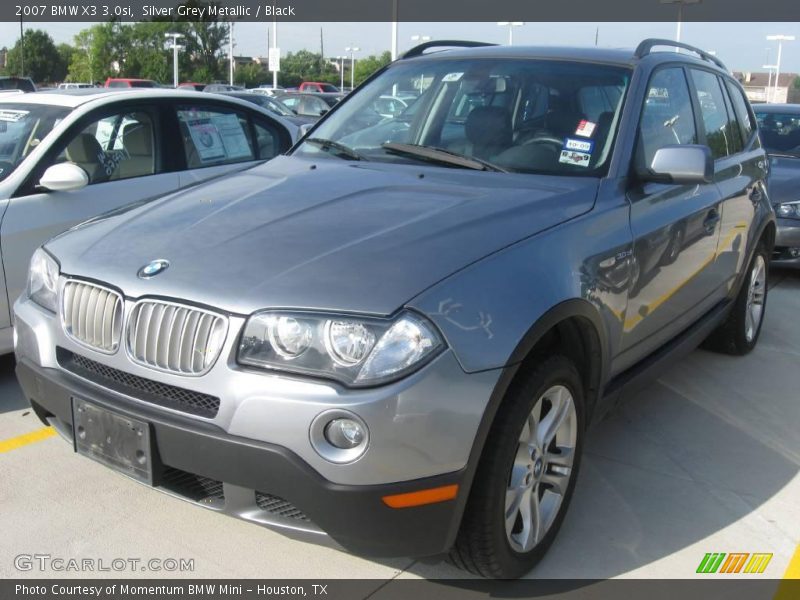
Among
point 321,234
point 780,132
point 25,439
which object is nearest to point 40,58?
point 780,132

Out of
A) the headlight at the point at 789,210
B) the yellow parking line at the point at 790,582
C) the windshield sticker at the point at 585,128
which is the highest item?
the windshield sticker at the point at 585,128

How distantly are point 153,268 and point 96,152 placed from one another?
2.71 m

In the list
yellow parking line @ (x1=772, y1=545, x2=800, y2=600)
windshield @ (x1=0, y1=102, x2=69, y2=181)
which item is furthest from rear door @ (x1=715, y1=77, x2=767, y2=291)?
windshield @ (x1=0, y1=102, x2=69, y2=181)

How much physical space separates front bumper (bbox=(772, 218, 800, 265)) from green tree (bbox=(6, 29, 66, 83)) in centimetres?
6489

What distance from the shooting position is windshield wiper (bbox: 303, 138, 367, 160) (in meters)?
3.71

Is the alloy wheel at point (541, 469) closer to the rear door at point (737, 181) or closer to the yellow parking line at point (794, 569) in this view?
the yellow parking line at point (794, 569)

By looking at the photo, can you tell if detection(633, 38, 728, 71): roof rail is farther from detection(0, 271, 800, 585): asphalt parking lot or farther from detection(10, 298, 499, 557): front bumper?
detection(10, 298, 499, 557): front bumper

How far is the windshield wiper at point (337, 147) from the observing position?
371cm

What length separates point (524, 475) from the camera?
2.62m

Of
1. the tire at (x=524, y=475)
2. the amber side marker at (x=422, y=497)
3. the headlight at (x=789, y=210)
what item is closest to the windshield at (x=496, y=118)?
the tire at (x=524, y=475)

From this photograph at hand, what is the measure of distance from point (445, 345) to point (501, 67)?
2039 millimetres

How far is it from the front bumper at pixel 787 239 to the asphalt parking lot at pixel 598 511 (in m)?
3.40

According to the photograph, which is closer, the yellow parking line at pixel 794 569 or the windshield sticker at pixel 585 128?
the yellow parking line at pixel 794 569

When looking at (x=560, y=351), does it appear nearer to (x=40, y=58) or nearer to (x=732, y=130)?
(x=732, y=130)
